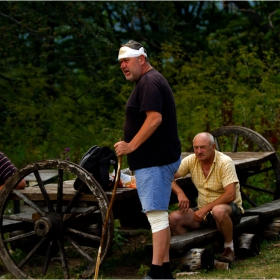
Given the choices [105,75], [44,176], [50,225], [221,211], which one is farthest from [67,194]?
[105,75]

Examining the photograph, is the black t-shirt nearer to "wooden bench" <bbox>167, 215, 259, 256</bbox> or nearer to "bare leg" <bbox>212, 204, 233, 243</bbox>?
"wooden bench" <bbox>167, 215, 259, 256</bbox>

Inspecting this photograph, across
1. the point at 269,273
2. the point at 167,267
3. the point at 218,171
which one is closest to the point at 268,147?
the point at 218,171

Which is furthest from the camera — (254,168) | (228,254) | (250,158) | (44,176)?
(44,176)

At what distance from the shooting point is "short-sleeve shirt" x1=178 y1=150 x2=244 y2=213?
23.9ft

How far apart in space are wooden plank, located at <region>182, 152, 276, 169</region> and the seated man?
3.09 feet

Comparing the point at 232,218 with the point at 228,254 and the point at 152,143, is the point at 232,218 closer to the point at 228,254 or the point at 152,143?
the point at 228,254

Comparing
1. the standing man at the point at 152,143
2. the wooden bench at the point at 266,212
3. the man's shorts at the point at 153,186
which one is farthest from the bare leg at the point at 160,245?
the wooden bench at the point at 266,212

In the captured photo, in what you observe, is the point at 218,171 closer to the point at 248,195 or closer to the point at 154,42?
the point at 248,195

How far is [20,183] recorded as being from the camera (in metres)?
7.12

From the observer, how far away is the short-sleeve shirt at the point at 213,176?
23.9 feet

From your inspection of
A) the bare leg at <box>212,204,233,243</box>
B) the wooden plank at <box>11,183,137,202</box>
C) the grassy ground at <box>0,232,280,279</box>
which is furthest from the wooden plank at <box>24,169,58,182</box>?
the bare leg at <box>212,204,233,243</box>

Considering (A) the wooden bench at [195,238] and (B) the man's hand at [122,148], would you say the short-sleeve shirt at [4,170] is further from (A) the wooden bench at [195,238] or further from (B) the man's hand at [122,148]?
(B) the man's hand at [122,148]

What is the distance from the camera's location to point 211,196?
24.5ft

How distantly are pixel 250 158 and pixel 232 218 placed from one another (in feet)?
5.46
